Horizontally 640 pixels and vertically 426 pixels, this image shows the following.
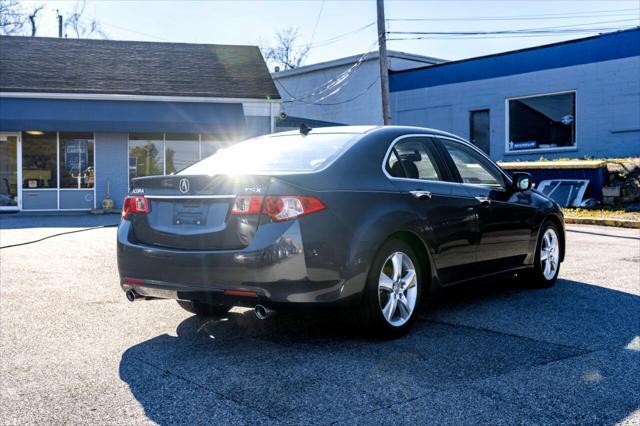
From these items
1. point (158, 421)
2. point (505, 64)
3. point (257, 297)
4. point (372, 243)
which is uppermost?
point (505, 64)

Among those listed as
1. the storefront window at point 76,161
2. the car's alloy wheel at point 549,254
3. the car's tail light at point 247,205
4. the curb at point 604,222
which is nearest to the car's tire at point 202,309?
the car's tail light at point 247,205

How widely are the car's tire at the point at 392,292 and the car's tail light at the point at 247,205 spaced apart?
905 mm

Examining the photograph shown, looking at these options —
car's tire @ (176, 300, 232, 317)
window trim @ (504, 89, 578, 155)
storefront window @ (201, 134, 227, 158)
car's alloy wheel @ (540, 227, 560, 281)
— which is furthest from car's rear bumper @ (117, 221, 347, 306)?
window trim @ (504, 89, 578, 155)

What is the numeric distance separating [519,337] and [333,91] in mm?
28849

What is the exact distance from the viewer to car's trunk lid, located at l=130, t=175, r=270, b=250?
4.41 m

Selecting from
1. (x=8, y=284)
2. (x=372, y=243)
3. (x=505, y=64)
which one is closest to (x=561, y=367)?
(x=372, y=243)

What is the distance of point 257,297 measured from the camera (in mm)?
4332

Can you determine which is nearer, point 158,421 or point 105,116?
point 158,421

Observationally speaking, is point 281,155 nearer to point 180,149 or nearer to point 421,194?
point 421,194

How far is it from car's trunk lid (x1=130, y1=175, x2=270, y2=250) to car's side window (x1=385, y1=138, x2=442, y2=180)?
1217 millimetres

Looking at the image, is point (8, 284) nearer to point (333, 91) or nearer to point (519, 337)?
point (519, 337)

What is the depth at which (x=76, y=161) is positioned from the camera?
22.6 m

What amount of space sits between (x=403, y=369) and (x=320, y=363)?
0.53 m

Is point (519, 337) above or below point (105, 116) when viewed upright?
below
